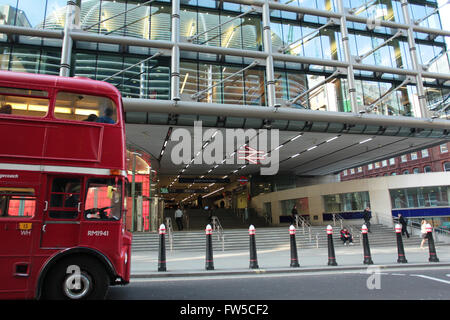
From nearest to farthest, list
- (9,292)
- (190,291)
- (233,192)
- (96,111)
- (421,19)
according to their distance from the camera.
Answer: (9,292), (96,111), (190,291), (421,19), (233,192)

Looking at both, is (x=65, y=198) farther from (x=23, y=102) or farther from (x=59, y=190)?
(x=23, y=102)

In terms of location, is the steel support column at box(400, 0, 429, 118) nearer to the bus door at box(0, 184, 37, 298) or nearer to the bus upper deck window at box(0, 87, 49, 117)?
the bus upper deck window at box(0, 87, 49, 117)

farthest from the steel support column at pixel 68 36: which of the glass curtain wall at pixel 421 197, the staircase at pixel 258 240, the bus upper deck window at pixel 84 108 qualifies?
the glass curtain wall at pixel 421 197

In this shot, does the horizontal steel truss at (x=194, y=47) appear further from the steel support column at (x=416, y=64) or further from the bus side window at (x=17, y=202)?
the bus side window at (x=17, y=202)

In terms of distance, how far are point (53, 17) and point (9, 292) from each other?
56.6 feet

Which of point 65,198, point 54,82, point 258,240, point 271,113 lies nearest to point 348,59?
point 271,113

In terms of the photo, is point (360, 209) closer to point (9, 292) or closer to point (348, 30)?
point (348, 30)

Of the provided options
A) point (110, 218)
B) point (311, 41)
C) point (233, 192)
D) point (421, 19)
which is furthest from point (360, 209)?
point (110, 218)

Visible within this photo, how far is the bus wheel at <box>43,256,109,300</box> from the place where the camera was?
16.3 feet

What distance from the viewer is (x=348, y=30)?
23.5m

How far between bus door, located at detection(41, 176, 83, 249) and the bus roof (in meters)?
1.67

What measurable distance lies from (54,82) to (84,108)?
27.8 inches
